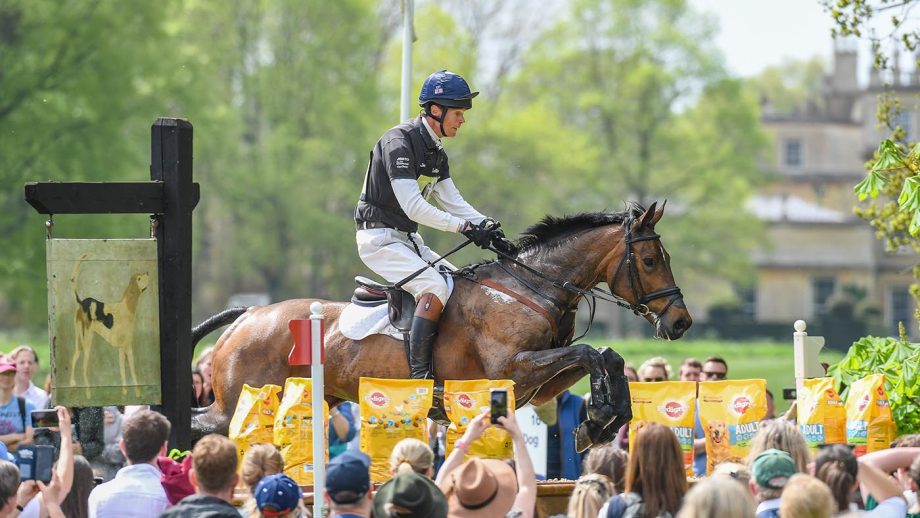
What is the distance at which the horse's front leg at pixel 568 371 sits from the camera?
31.1 feet

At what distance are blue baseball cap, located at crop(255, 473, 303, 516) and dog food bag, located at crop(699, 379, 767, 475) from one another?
4101 millimetres

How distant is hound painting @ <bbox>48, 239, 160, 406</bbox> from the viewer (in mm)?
8875

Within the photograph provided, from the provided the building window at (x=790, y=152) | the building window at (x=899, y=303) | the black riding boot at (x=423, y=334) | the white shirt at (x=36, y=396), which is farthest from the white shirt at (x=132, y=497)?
the building window at (x=790, y=152)

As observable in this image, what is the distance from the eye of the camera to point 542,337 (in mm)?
10016

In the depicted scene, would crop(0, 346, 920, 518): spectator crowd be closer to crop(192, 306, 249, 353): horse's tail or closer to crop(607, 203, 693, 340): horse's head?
crop(607, 203, 693, 340): horse's head

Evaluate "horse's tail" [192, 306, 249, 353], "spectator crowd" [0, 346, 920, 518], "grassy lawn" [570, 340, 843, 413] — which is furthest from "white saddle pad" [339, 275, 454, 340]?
"grassy lawn" [570, 340, 843, 413]

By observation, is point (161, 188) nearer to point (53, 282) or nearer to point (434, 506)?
point (53, 282)

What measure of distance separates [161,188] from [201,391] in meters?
3.74

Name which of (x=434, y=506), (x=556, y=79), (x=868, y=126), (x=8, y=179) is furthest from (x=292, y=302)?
(x=868, y=126)

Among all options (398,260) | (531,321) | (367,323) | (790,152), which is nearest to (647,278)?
(531,321)

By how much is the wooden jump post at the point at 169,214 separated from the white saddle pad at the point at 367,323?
1.56m

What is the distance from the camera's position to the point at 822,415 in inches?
363

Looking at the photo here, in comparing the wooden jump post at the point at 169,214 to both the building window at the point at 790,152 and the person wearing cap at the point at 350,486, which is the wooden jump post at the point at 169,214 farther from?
the building window at the point at 790,152

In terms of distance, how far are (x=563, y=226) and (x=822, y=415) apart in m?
2.40
